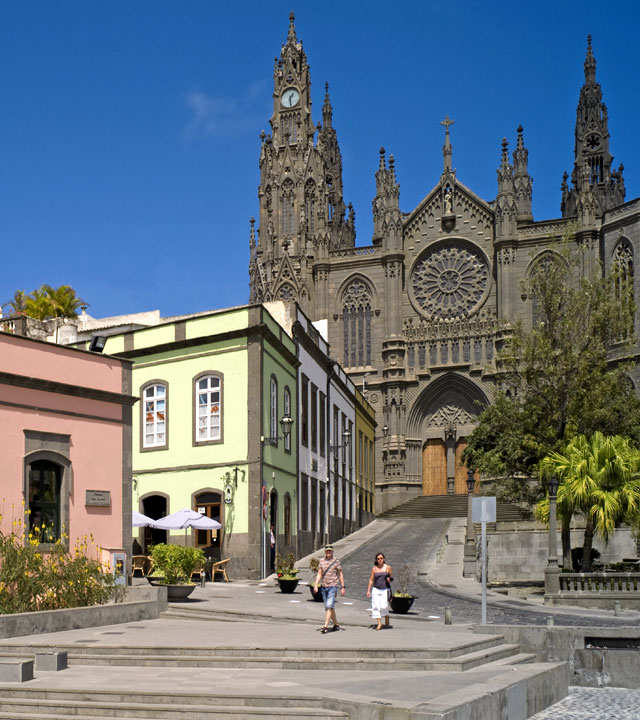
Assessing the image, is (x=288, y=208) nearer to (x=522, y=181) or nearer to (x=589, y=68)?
(x=522, y=181)

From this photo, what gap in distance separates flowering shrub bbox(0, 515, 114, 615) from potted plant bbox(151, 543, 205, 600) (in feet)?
6.63

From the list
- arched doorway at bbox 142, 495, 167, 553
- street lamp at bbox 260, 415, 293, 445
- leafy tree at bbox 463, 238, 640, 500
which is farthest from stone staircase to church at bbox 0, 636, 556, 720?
leafy tree at bbox 463, 238, 640, 500

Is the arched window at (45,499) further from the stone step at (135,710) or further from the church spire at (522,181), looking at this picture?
the church spire at (522,181)

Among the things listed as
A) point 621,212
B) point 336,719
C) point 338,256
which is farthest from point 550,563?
point 338,256

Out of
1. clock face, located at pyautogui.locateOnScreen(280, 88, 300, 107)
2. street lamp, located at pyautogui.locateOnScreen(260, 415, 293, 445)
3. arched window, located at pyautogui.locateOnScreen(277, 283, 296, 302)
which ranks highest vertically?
clock face, located at pyautogui.locateOnScreen(280, 88, 300, 107)

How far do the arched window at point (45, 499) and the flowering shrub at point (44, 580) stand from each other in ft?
3.82

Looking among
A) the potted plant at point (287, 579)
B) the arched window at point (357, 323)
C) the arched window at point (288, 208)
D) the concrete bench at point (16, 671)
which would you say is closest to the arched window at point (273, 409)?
the potted plant at point (287, 579)

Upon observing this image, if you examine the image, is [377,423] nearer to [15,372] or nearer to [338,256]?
[338,256]

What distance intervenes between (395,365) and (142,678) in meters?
60.7

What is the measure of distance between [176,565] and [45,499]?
3.19m

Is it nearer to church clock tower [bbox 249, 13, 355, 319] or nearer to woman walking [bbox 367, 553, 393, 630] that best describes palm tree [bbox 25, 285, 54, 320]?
church clock tower [bbox 249, 13, 355, 319]

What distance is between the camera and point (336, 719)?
10484 mm

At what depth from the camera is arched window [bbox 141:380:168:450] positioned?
109 feet

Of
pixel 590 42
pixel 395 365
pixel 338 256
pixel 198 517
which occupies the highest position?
pixel 590 42
